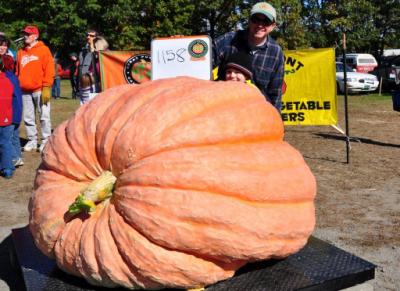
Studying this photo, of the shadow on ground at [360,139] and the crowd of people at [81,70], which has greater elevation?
the crowd of people at [81,70]

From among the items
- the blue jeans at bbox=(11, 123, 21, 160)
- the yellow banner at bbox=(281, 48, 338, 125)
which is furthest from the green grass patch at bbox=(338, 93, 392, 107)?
the blue jeans at bbox=(11, 123, 21, 160)

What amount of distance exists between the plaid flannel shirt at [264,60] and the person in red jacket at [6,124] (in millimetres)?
3487

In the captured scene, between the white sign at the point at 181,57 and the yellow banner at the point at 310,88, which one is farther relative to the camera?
the yellow banner at the point at 310,88

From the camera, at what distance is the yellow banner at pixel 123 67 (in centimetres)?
863

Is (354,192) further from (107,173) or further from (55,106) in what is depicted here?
(55,106)

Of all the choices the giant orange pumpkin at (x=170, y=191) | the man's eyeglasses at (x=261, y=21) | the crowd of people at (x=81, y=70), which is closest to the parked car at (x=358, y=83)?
the crowd of people at (x=81, y=70)

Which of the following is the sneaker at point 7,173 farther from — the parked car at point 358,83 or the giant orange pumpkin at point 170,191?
the parked car at point 358,83

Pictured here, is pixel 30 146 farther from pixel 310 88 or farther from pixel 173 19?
pixel 173 19

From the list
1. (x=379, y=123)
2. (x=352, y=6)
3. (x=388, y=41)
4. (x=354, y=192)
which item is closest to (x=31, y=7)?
(x=352, y=6)

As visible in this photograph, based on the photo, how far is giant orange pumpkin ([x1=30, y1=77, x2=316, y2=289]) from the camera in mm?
2158

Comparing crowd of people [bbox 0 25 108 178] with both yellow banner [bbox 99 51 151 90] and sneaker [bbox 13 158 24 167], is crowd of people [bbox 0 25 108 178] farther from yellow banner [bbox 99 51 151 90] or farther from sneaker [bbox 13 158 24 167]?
yellow banner [bbox 99 51 151 90]

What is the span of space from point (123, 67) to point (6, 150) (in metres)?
3.07

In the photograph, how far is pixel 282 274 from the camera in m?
2.59

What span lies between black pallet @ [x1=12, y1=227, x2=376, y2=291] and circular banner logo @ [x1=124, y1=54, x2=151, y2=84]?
19.8ft
